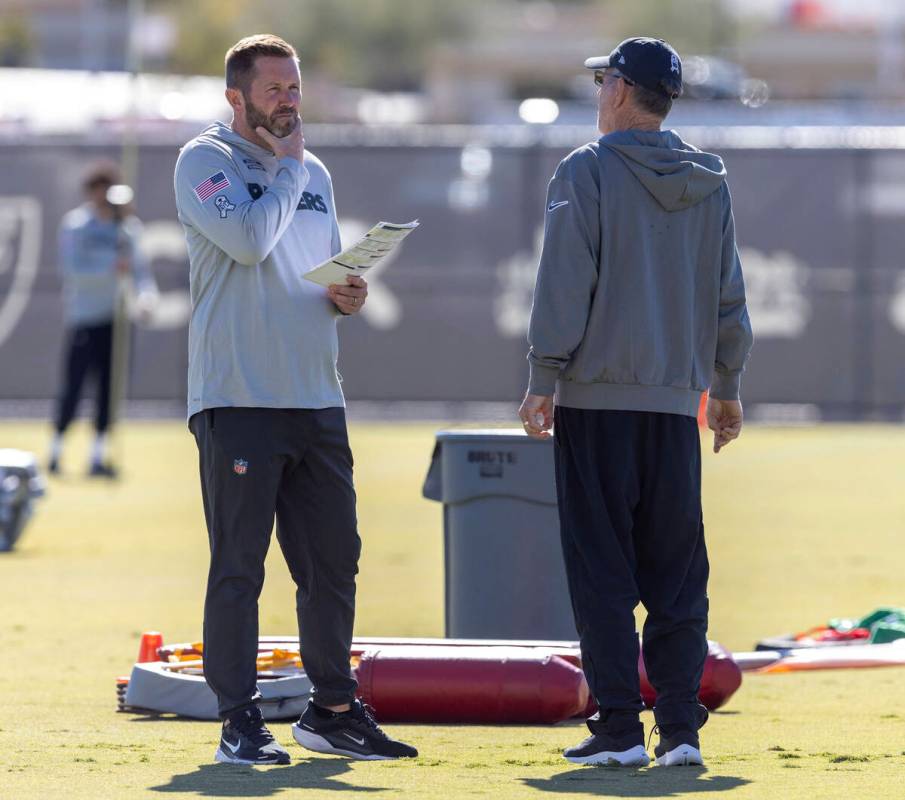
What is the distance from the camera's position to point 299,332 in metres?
5.87

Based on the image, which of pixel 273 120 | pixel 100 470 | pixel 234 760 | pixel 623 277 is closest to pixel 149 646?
pixel 234 760

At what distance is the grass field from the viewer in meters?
5.57

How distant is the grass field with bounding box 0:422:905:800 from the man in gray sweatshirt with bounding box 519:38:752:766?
0.33 m

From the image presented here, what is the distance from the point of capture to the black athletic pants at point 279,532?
229 inches

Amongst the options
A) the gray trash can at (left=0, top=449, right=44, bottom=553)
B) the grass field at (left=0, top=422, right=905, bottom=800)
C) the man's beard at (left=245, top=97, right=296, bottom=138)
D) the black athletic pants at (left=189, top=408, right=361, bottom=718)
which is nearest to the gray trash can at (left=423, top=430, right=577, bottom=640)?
the grass field at (left=0, top=422, right=905, bottom=800)

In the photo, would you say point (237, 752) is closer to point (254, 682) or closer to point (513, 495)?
point (254, 682)

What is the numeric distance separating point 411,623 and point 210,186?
3552 millimetres

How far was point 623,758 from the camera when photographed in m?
5.74

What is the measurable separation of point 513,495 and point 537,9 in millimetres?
119071

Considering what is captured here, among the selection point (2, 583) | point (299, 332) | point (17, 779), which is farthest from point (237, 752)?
point (2, 583)

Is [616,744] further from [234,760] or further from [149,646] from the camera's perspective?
[149,646]

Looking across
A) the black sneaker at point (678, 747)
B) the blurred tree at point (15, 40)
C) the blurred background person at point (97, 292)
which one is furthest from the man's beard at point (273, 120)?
the blurred tree at point (15, 40)

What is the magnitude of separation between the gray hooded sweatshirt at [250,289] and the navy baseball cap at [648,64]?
0.93 meters

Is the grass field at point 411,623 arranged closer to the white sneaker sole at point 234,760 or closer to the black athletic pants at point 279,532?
the white sneaker sole at point 234,760
